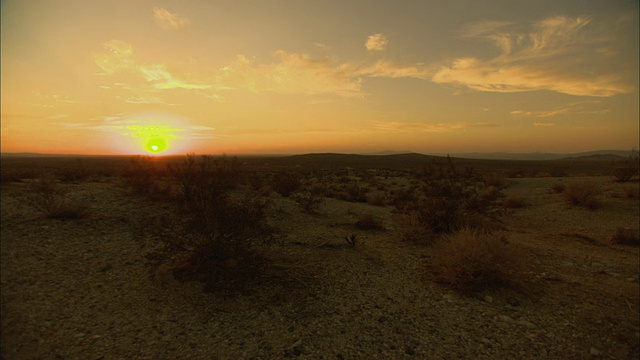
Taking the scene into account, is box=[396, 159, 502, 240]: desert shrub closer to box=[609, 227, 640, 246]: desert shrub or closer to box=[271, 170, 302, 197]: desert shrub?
box=[609, 227, 640, 246]: desert shrub

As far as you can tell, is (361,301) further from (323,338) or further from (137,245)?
(137,245)

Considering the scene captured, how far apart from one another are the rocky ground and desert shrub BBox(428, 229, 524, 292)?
249mm

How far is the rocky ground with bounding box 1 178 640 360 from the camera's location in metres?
3.83

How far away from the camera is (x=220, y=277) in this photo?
527 centimetres

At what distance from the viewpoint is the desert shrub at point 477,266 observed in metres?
5.43

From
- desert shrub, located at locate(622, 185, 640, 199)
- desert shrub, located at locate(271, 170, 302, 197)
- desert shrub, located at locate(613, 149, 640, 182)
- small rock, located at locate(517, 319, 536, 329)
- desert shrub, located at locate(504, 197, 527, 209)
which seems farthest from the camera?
desert shrub, located at locate(613, 149, 640, 182)

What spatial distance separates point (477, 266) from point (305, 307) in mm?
3067

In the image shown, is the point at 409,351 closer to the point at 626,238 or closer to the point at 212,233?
the point at 212,233

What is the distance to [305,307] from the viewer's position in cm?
468

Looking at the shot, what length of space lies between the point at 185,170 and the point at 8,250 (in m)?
4.01

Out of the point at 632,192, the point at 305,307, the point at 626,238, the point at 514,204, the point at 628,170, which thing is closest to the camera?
the point at 305,307

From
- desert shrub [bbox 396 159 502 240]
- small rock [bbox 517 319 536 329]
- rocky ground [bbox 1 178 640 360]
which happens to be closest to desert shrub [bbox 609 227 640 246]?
rocky ground [bbox 1 178 640 360]

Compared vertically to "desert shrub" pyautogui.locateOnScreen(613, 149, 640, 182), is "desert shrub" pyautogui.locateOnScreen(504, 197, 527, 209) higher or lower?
lower

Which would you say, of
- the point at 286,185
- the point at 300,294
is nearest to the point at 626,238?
the point at 300,294
